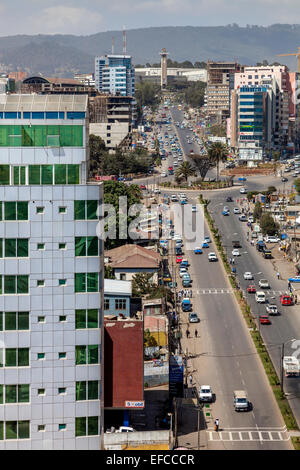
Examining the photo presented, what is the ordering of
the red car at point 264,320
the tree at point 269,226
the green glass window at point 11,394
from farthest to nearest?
the tree at point 269,226, the red car at point 264,320, the green glass window at point 11,394

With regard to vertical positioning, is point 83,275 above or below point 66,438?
above

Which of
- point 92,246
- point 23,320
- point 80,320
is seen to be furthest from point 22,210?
point 80,320

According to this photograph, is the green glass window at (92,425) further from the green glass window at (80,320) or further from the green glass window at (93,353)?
the green glass window at (80,320)

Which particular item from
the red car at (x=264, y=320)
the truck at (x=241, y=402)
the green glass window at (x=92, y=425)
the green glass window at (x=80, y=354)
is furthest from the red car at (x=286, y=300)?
the green glass window at (x=80, y=354)
